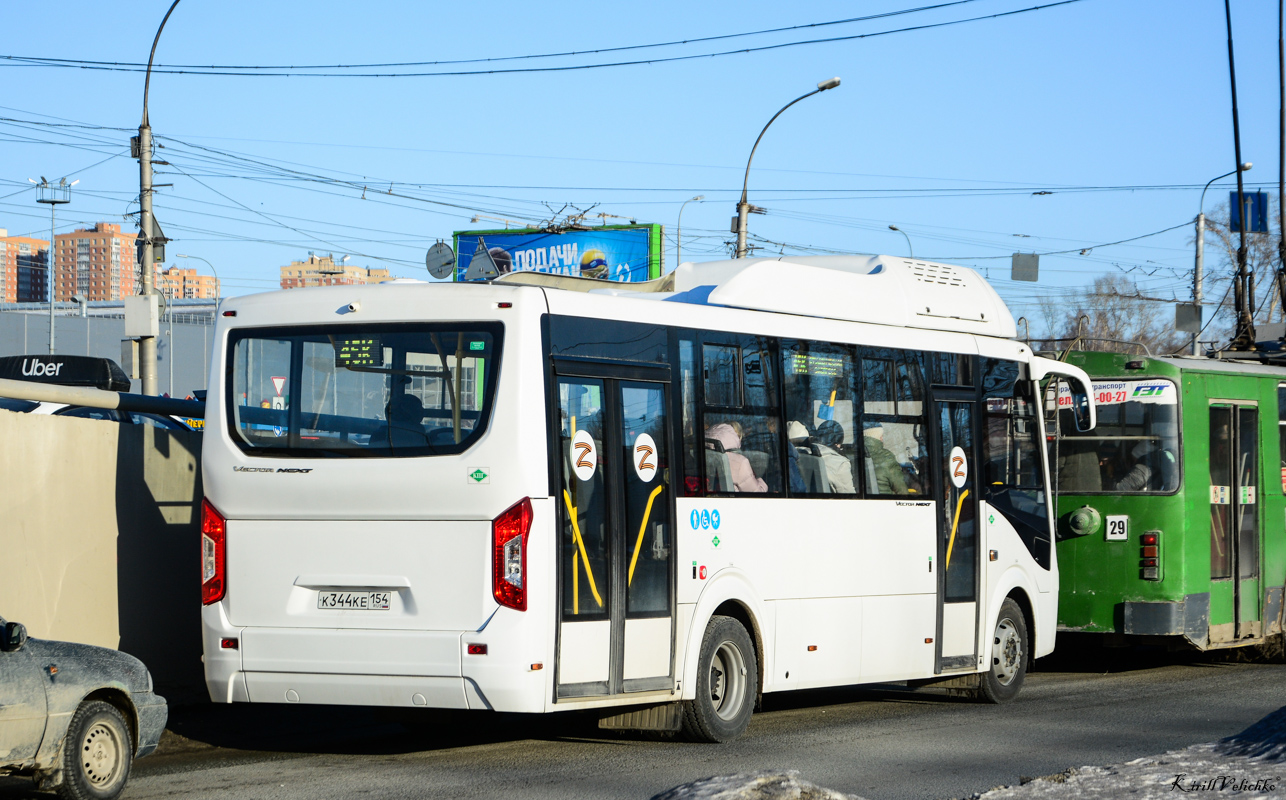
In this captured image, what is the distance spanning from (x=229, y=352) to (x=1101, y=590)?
904 cm

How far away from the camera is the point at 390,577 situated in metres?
8.88

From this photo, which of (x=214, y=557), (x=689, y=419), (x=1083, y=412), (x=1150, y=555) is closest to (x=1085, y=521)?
(x=1150, y=555)

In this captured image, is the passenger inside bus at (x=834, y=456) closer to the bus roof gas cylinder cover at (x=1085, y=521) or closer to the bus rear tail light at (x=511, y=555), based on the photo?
the bus rear tail light at (x=511, y=555)

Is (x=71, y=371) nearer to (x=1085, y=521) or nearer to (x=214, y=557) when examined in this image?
(x=214, y=557)

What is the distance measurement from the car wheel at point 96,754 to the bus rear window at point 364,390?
6.26 feet

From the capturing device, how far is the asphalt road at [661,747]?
8.53m

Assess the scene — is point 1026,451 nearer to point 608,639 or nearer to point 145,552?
point 608,639

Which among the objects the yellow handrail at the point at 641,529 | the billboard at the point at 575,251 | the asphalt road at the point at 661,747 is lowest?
the asphalt road at the point at 661,747

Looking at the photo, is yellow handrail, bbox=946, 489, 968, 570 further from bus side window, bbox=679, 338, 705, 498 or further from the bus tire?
bus side window, bbox=679, 338, 705, 498

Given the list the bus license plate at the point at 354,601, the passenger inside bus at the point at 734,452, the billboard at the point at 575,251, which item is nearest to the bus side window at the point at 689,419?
the passenger inside bus at the point at 734,452

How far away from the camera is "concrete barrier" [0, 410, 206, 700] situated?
10.3 m

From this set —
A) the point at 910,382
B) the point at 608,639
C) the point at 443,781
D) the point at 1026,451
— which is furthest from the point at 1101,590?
the point at 443,781

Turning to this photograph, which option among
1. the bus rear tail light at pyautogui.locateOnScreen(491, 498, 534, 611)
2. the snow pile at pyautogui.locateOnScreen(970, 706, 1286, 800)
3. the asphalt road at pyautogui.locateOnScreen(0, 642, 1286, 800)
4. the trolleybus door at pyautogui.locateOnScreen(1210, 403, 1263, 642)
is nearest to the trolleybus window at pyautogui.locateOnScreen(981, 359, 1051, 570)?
the asphalt road at pyautogui.locateOnScreen(0, 642, 1286, 800)

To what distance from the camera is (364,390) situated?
9.12m
